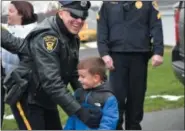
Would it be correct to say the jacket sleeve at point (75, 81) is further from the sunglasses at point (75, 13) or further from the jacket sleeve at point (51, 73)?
the sunglasses at point (75, 13)

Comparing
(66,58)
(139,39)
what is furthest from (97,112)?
(139,39)

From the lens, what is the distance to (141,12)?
14.4 ft

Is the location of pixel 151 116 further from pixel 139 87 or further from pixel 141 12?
pixel 141 12

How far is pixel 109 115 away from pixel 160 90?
524cm

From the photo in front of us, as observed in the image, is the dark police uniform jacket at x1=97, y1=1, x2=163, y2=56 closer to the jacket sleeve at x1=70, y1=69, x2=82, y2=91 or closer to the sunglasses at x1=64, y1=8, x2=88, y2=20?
the jacket sleeve at x1=70, y1=69, x2=82, y2=91

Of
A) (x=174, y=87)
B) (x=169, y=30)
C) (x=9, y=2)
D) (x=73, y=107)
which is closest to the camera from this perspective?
(x=73, y=107)

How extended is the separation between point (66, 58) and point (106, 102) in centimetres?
43

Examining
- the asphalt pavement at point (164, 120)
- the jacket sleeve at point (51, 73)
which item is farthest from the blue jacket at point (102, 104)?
the asphalt pavement at point (164, 120)

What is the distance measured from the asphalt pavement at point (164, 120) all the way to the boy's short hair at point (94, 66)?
8.60 feet

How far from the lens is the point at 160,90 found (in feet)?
26.7

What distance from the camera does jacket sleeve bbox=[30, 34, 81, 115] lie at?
3002mm

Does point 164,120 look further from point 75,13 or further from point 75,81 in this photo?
point 75,13

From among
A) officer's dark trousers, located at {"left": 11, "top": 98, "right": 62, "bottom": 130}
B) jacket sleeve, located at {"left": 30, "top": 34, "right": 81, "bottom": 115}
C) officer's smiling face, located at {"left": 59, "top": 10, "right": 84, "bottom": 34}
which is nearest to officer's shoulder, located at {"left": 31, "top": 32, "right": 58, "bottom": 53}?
jacket sleeve, located at {"left": 30, "top": 34, "right": 81, "bottom": 115}

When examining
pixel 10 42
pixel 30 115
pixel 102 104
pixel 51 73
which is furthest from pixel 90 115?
pixel 10 42
